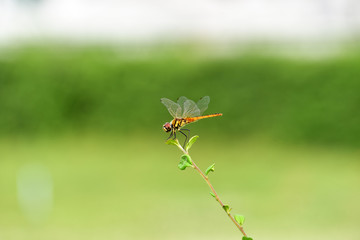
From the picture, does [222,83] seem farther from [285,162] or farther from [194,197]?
[194,197]

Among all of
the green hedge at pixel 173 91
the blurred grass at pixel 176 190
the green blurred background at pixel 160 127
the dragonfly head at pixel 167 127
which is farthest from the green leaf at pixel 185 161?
the green hedge at pixel 173 91

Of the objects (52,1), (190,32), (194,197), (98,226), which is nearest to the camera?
(98,226)

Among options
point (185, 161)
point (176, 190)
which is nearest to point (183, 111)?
point (185, 161)

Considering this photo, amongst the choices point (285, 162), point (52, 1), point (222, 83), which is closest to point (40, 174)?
point (222, 83)

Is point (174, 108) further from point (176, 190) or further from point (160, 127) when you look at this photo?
point (160, 127)

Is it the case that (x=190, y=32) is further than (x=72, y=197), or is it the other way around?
(x=190, y=32)

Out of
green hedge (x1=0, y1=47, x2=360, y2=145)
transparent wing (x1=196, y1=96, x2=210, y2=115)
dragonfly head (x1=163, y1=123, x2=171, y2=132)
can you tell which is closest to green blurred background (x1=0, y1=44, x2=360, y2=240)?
green hedge (x1=0, y1=47, x2=360, y2=145)

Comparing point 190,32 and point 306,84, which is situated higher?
point 190,32
